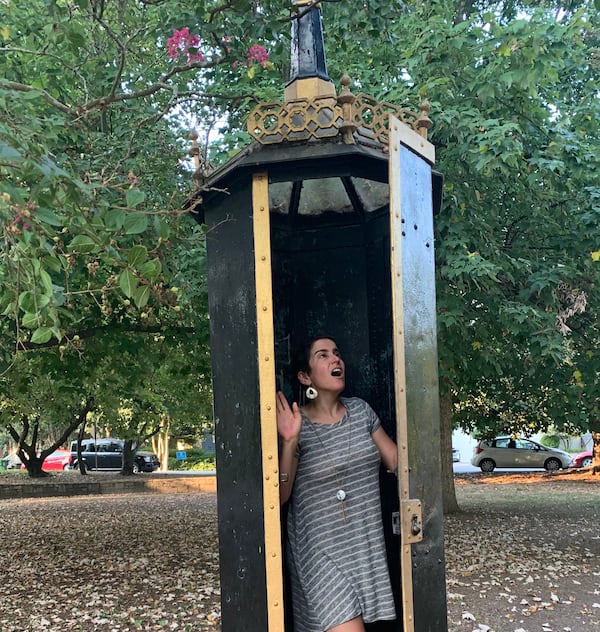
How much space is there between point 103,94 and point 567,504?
14.7 metres

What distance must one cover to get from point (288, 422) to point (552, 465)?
30436 millimetres

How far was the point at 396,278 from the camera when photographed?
3.25m

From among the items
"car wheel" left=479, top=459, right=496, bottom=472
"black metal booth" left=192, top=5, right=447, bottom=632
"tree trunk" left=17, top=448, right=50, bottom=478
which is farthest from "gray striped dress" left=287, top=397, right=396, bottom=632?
"car wheel" left=479, top=459, right=496, bottom=472

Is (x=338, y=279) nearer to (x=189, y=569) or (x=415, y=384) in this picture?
(x=415, y=384)

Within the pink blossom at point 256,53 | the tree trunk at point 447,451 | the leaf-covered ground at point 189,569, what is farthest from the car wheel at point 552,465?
the pink blossom at point 256,53

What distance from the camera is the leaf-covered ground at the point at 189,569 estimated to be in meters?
7.43

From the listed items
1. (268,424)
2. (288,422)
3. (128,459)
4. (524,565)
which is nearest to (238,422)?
(268,424)

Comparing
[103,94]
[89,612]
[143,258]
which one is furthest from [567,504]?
[143,258]

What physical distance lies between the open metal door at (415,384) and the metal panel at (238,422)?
62 centimetres

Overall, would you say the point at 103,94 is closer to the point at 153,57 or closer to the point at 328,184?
the point at 153,57

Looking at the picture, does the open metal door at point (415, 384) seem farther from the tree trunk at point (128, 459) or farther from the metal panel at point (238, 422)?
the tree trunk at point (128, 459)

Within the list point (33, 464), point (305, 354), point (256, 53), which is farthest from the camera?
point (33, 464)

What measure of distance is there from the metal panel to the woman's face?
59 centimetres

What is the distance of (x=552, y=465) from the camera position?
31.6 metres
